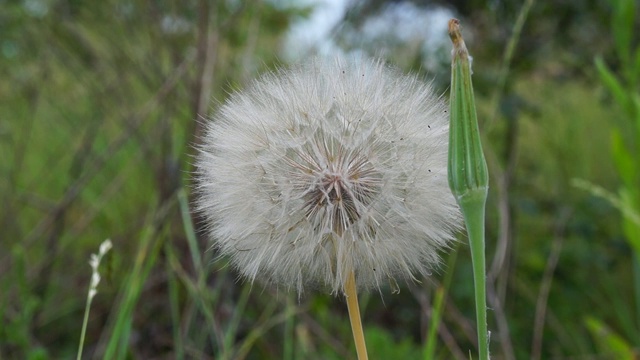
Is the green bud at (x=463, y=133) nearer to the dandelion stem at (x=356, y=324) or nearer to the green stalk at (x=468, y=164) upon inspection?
the green stalk at (x=468, y=164)

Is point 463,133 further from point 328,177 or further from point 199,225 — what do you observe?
point 199,225

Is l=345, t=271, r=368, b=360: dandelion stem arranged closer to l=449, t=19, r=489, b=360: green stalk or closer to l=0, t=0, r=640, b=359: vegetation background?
l=449, t=19, r=489, b=360: green stalk

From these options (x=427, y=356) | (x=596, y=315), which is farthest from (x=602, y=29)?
(x=427, y=356)

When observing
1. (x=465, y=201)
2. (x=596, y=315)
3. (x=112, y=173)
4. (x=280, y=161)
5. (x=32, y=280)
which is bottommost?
(x=465, y=201)

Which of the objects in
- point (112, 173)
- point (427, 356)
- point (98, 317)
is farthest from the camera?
point (112, 173)

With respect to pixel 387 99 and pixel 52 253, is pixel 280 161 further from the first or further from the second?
pixel 52 253

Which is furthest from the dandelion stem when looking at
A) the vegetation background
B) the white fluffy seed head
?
the vegetation background

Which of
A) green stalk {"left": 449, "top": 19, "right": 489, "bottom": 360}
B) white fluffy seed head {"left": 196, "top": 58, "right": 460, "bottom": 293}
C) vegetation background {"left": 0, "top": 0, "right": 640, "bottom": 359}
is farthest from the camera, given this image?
vegetation background {"left": 0, "top": 0, "right": 640, "bottom": 359}
